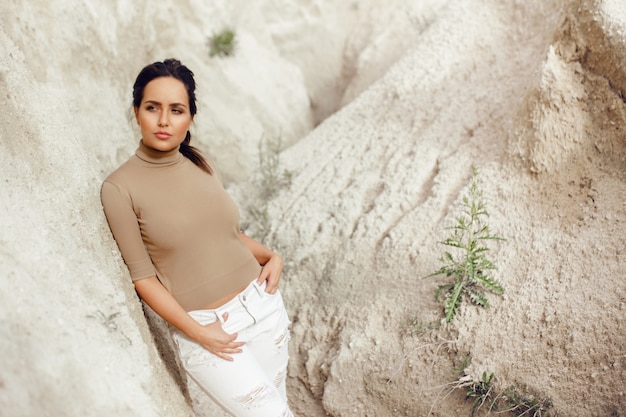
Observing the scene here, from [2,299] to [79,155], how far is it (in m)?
0.77

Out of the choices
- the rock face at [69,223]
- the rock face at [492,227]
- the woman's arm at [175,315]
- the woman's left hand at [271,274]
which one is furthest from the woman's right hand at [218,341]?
the rock face at [492,227]

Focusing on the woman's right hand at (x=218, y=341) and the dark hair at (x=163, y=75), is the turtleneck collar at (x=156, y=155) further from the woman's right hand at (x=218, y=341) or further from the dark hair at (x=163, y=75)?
the woman's right hand at (x=218, y=341)

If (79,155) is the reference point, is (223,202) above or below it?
below

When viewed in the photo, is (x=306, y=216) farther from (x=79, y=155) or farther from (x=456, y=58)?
(x=79, y=155)

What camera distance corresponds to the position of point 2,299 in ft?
4.84

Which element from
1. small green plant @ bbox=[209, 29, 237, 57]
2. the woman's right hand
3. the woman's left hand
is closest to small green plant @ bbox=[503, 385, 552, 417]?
the woman's left hand

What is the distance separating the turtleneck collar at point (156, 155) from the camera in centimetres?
190

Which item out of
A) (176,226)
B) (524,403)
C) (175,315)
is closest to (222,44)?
(176,226)

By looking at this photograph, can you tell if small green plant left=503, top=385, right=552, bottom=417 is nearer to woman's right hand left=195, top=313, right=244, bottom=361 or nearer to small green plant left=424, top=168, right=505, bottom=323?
small green plant left=424, top=168, right=505, bottom=323

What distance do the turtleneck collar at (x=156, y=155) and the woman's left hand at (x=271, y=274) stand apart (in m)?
0.57

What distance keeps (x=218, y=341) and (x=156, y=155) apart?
0.66 metres

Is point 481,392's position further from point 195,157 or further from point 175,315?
point 195,157

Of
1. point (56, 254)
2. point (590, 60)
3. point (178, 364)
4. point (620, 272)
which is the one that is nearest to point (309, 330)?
point (178, 364)

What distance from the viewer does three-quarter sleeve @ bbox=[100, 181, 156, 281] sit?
1.78 meters
